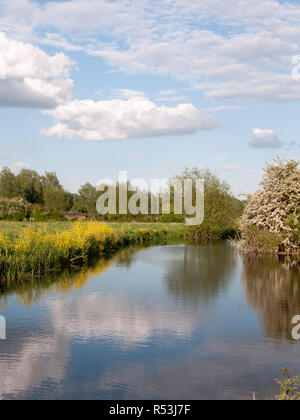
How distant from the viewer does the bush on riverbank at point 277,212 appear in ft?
75.8

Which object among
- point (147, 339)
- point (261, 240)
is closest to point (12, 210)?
point (261, 240)

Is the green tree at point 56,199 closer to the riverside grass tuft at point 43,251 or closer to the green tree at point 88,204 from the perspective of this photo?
the green tree at point 88,204

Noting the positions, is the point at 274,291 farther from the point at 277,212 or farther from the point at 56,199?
the point at 56,199

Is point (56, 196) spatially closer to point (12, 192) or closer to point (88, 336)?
point (12, 192)

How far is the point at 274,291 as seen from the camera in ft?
42.9

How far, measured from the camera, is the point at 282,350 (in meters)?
7.38

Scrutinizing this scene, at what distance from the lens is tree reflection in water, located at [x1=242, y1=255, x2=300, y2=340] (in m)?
9.20

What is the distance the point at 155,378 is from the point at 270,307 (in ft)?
18.1

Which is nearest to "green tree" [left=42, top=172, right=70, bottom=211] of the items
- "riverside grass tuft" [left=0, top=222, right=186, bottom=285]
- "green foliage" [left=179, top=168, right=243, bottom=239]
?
"green foliage" [left=179, top=168, right=243, bottom=239]

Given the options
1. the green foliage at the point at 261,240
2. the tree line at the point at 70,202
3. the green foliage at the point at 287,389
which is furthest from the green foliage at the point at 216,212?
the green foliage at the point at 287,389

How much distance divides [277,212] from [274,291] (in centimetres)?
1107

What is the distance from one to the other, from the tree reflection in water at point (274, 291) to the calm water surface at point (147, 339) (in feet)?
0.11
